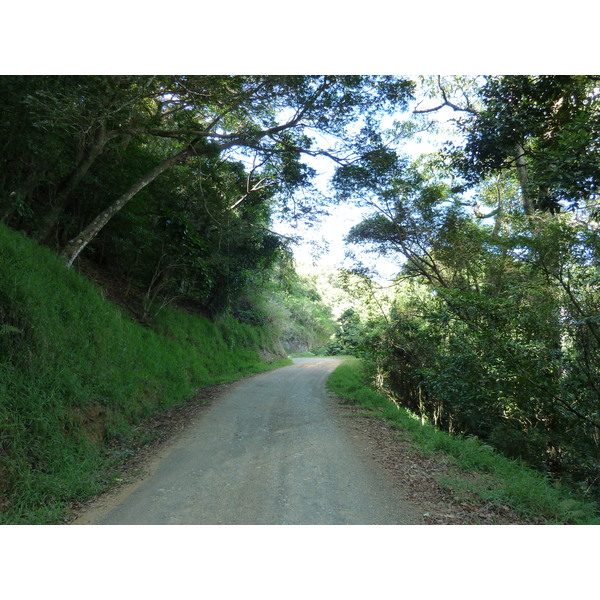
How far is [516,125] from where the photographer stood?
448cm

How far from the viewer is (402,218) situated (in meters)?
9.48

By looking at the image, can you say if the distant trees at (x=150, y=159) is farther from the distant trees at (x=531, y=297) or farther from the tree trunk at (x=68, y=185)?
the distant trees at (x=531, y=297)

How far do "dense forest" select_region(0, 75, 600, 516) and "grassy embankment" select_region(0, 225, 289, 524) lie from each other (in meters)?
0.15

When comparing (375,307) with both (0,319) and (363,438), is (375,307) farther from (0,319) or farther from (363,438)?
(0,319)

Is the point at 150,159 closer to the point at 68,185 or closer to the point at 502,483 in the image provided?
the point at 68,185

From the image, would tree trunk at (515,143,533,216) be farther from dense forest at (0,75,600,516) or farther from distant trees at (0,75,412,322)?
distant trees at (0,75,412,322)

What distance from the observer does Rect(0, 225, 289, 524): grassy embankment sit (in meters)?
2.83

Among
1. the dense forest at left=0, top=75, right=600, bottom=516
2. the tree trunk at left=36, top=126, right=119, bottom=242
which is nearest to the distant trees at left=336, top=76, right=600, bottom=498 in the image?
the dense forest at left=0, top=75, right=600, bottom=516

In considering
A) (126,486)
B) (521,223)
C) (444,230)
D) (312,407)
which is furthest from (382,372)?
(126,486)

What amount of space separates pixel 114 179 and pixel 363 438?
7.42 meters

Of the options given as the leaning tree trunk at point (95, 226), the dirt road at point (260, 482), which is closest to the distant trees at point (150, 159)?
the leaning tree trunk at point (95, 226)

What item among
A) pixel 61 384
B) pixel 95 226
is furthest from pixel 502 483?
pixel 95 226

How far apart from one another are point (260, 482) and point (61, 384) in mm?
2632

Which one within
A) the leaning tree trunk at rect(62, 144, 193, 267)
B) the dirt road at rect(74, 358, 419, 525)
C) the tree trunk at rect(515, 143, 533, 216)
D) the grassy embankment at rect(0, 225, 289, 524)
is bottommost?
the dirt road at rect(74, 358, 419, 525)
